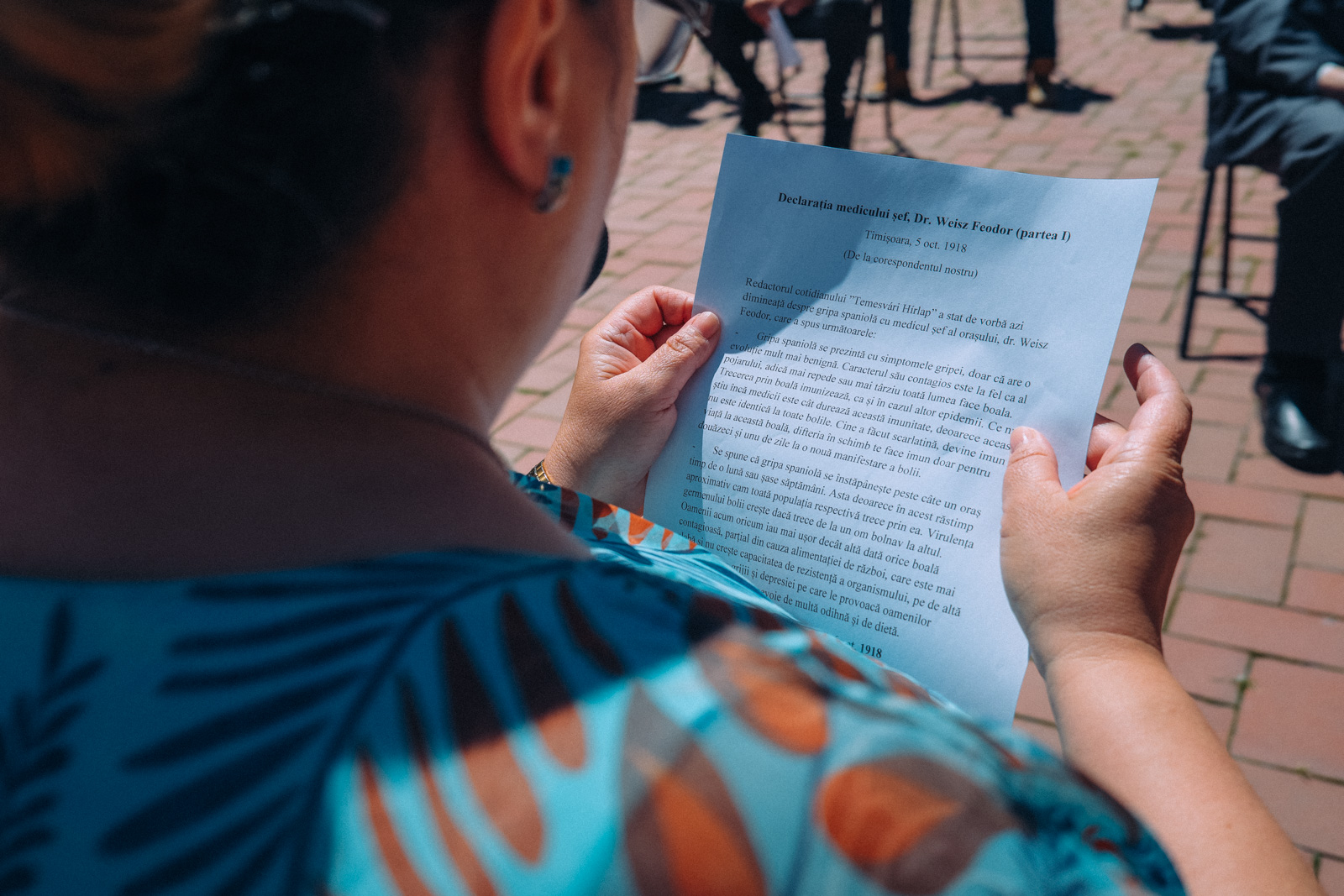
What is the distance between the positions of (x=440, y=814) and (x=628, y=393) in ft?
2.26

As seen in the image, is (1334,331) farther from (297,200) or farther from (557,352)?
(297,200)

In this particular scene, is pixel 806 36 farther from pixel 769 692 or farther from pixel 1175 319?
pixel 769 692

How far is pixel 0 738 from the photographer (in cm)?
45

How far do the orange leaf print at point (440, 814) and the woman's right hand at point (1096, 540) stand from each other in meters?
0.57

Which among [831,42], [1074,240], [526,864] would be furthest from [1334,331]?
[526,864]

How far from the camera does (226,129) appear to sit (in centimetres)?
45

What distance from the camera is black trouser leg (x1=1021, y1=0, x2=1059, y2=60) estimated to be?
5402 mm

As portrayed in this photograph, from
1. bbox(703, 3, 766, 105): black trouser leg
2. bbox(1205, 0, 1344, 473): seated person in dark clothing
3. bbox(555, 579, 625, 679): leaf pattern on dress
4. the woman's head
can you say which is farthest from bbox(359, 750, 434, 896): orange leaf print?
bbox(703, 3, 766, 105): black trouser leg

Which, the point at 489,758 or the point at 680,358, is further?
the point at 680,358

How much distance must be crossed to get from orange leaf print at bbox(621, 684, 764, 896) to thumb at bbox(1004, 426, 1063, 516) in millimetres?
539

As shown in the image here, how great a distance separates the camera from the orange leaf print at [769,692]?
47cm

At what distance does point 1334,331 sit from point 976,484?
2.27 metres

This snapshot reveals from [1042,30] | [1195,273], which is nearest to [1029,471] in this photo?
[1195,273]

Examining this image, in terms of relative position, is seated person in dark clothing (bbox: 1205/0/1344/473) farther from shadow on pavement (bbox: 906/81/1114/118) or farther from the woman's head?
shadow on pavement (bbox: 906/81/1114/118)
